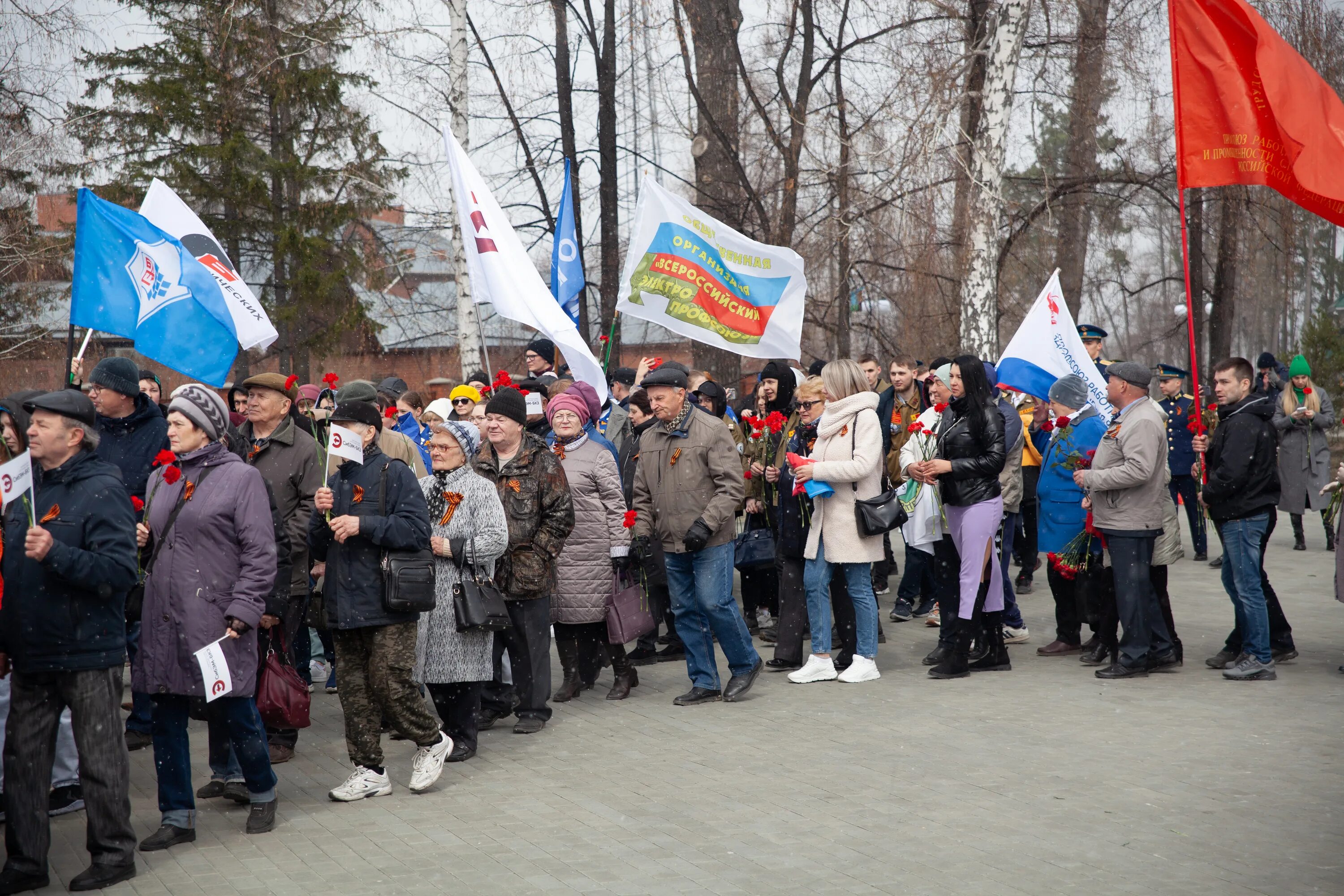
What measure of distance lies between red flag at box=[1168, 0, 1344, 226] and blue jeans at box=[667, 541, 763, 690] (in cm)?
393

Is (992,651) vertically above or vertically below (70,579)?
below

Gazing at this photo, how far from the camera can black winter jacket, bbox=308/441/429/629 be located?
5.80 m

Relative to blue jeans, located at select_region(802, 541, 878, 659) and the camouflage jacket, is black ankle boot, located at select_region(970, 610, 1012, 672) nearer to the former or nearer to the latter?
blue jeans, located at select_region(802, 541, 878, 659)

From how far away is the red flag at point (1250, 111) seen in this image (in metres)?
7.68

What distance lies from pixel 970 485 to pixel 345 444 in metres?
4.37

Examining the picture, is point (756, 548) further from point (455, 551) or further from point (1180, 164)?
point (1180, 164)

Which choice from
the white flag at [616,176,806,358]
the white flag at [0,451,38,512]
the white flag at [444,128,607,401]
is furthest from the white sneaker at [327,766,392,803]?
the white flag at [616,176,806,358]

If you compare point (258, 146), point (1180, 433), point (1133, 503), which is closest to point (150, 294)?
point (1133, 503)

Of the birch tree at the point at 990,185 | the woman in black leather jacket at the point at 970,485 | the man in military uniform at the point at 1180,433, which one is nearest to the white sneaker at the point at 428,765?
the woman in black leather jacket at the point at 970,485

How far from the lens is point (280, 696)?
6105mm

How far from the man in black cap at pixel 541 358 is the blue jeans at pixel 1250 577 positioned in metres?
5.89

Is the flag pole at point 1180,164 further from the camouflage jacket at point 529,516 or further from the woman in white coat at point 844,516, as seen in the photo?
the camouflage jacket at point 529,516

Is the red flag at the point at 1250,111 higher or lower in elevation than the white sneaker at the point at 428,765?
higher

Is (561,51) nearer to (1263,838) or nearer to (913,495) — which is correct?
(913,495)
